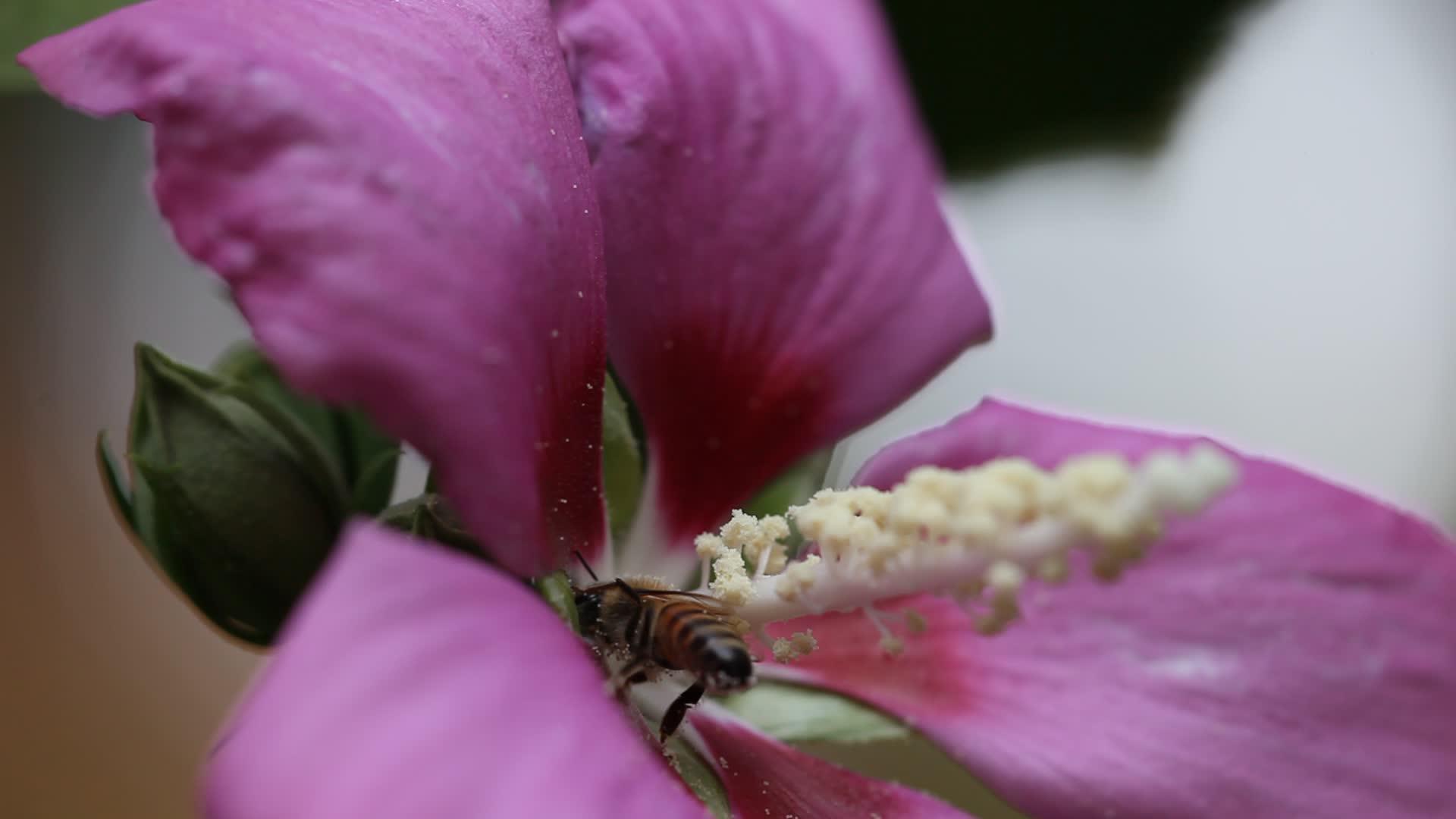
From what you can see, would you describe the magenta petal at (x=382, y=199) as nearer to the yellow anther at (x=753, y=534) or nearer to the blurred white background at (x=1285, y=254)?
the yellow anther at (x=753, y=534)

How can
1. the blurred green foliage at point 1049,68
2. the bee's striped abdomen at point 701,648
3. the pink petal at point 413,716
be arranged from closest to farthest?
the pink petal at point 413,716, the bee's striped abdomen at point 701,648, the blurred green foliage at point 1049,68

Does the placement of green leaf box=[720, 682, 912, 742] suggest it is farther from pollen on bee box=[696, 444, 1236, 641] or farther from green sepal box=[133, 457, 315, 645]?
green sepal box=[133, 457, 315, 645]

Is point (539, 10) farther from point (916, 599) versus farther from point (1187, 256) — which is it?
point (1187, 256)

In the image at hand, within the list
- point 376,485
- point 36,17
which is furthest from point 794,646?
point 36,17

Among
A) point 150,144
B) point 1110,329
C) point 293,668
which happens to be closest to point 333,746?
point 293,668

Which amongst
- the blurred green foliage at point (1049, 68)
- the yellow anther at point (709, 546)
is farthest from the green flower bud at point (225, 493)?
the blurred green foliage at point (1049, 68)

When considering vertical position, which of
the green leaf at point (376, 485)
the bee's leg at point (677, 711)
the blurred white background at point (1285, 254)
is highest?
the green leaf at point (376, 485)

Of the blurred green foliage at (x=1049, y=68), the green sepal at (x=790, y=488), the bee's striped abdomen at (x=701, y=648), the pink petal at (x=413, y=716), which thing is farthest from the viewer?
the blurred green foliage at (x=1049, y=68)

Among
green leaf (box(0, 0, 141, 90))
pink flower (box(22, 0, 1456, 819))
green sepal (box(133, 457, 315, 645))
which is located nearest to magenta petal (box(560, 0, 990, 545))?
pink flower (box(22, 0, 1456, 819))
